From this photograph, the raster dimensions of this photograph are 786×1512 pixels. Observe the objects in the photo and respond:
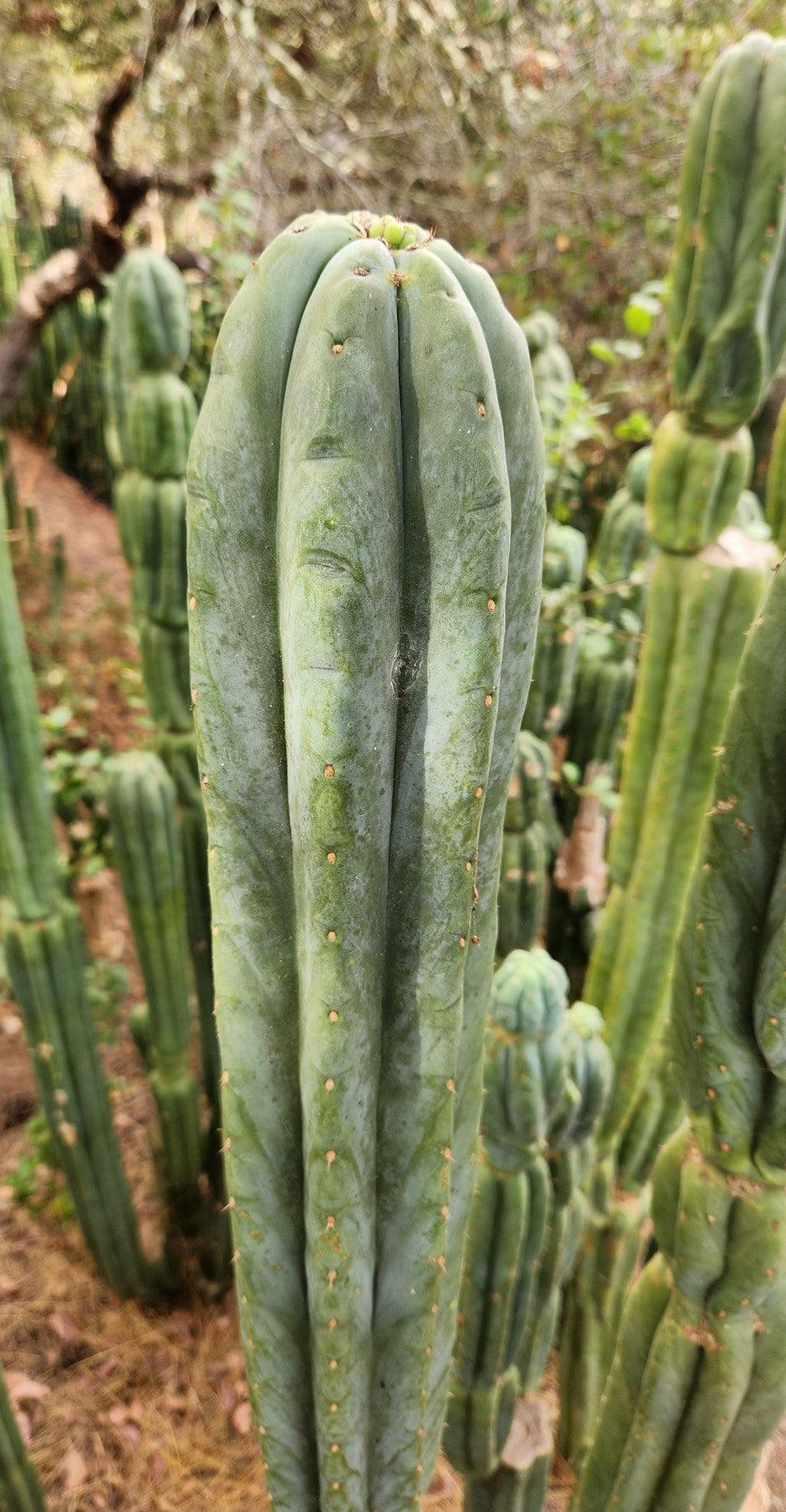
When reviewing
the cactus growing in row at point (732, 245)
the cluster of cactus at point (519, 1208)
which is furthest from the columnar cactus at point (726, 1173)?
the cactus growing in row at point (732, 245)

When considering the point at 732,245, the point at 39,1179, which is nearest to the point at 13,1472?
the point at 39,1179

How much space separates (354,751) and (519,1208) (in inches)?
49.7

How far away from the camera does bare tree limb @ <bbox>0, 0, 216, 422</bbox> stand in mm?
3824

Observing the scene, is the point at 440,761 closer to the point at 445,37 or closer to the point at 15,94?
the point at 445,37

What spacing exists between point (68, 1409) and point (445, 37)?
20.1ft

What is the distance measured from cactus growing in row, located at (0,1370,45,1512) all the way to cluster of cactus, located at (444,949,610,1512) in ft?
2.87

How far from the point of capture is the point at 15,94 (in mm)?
5527

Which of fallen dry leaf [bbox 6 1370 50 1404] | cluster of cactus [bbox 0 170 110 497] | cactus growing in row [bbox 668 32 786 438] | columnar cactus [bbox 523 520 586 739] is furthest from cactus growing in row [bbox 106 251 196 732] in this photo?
cluster of cactus [bbox 0 170 110 497]

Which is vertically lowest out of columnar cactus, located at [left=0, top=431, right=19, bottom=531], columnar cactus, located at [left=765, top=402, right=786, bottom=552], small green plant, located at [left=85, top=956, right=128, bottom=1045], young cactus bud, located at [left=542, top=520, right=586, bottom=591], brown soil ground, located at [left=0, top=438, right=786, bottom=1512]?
brown soil ground, located at [left=0, top=438, right=786, bottom=1512]

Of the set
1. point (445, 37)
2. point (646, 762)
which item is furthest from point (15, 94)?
point (646, 762)

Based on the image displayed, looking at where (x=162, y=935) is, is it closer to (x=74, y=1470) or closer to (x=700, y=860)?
(x=74, y=1470)

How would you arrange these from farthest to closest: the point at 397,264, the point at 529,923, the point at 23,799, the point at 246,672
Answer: the point at 529,923 → the point at 23,799 → the point at 246,672 → the point at 397,264

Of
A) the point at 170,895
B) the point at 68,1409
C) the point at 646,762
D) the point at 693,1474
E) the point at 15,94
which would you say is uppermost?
the point at 15,94

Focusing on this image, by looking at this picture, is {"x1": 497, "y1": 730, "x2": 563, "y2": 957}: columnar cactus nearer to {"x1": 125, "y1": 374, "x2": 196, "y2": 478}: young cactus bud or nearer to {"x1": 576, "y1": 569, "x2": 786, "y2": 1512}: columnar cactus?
{"x1": 576, "y1": 569, "x2": 786, "y2": 1512}: columnar cactus
